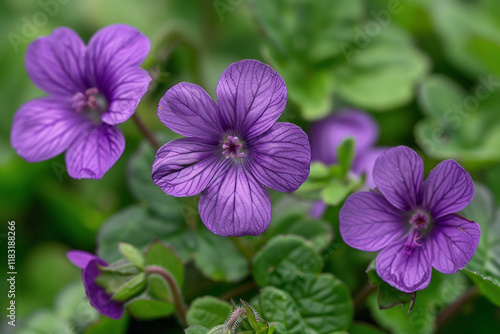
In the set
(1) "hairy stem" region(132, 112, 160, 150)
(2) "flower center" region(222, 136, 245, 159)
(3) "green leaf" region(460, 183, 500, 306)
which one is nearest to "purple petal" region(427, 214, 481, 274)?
(3) "green leaf" region(460, 183, 500, 306)

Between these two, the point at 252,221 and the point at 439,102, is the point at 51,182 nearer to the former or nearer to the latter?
the point at 252,221

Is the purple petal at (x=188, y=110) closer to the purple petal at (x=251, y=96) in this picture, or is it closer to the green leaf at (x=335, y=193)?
the purple petal at (x=251, y=96)

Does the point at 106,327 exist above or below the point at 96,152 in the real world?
below

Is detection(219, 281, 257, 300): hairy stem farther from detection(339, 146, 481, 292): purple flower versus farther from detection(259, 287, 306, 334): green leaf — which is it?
detection(339, 146, 481, 292): purple flower

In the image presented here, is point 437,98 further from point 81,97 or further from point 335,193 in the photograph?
point 81,97

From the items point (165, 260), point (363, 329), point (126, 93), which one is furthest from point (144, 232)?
point (363, 329)

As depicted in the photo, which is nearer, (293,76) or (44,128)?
(44,128)

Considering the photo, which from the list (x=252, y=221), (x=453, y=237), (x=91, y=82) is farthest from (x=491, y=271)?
(x=91, y=82)
